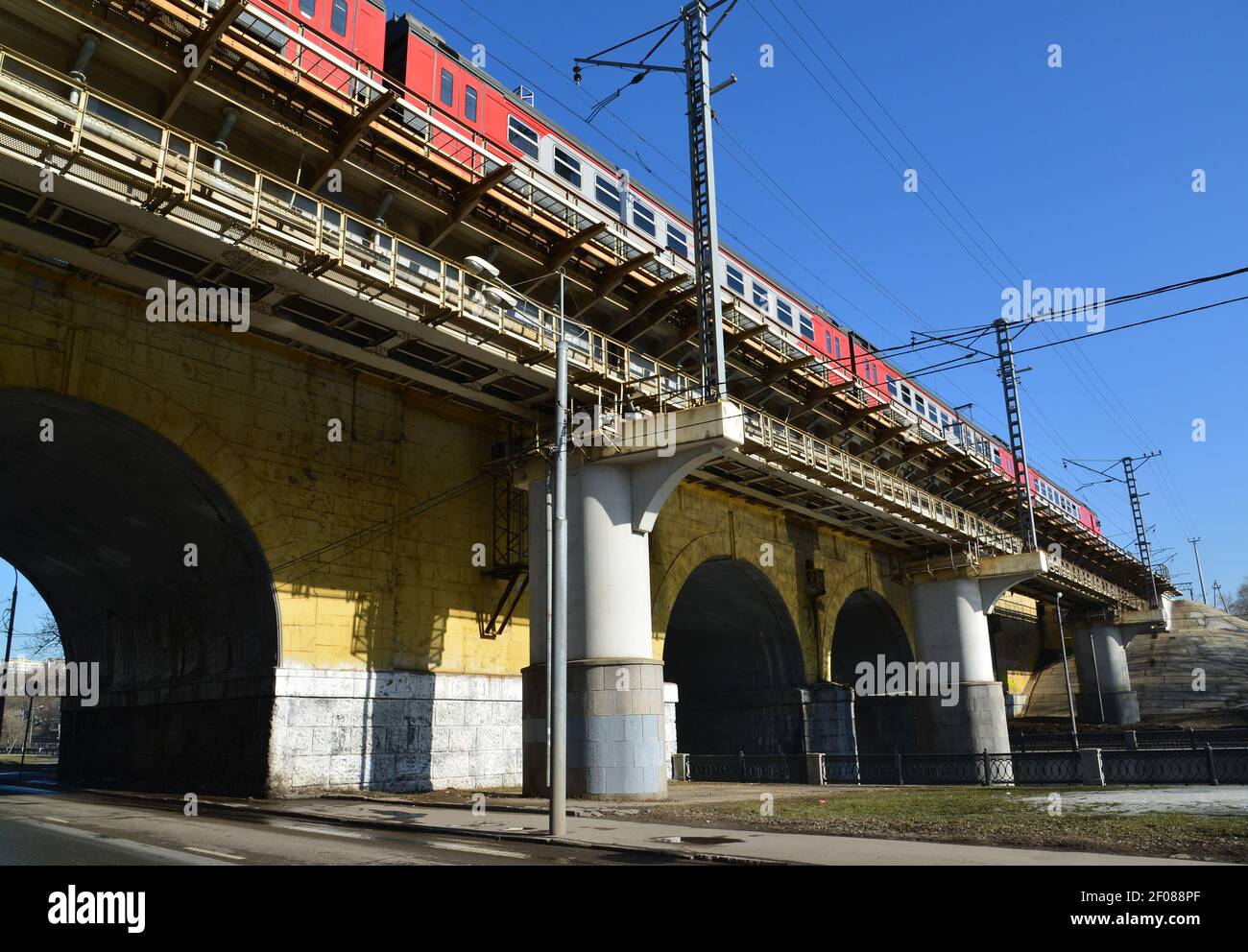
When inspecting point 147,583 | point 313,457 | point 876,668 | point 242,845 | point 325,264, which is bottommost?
point 242,845

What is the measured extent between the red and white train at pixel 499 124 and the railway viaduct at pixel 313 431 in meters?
0.93

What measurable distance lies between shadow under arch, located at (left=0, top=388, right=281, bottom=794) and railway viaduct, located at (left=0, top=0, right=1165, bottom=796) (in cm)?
11

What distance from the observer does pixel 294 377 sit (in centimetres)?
2223

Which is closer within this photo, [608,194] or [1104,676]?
[608,194]

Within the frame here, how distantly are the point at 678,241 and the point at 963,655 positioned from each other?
77.9 feet

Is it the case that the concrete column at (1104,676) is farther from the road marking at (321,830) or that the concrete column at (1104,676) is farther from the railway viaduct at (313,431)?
the road marking at (321,830)

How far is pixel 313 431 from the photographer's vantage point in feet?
73.3

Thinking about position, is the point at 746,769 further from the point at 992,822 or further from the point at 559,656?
the point at 559,656

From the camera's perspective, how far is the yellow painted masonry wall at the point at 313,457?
18250mm

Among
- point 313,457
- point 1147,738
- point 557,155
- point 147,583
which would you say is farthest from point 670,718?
point 1147,738

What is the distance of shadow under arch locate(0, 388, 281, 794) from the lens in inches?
793
